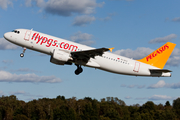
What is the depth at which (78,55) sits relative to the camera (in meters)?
43.3

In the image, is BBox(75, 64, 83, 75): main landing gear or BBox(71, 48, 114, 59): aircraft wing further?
BBox(75, 64, 83, 75): main landing gear

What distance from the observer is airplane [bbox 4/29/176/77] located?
42812 mm

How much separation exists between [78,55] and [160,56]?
16186mm

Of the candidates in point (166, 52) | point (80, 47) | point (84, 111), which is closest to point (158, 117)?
point (84, 111)

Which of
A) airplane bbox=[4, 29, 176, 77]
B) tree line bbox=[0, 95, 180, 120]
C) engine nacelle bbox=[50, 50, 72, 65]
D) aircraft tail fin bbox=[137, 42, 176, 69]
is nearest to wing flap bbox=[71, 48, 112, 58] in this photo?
airplane bbox=[4, 29, 176, 77]

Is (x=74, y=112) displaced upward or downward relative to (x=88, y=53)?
downward

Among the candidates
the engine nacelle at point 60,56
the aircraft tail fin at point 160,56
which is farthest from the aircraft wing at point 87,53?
the aircraft tail fin at point 160,56

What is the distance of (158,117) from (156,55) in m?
80.6

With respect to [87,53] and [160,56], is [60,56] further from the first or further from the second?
[160,56]

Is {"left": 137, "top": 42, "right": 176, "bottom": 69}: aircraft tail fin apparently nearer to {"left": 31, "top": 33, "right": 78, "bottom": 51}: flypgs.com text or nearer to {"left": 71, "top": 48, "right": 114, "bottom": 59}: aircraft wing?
{"left": 71, "top": 48, "right": 114, "bottom": 59}: aircraft wing

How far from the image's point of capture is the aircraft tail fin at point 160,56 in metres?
49.5

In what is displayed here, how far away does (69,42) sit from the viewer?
44.1 metres

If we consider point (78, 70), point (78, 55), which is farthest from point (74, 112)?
point (78, 55)

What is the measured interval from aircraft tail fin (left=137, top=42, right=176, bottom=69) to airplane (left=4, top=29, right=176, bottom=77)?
0.46m
